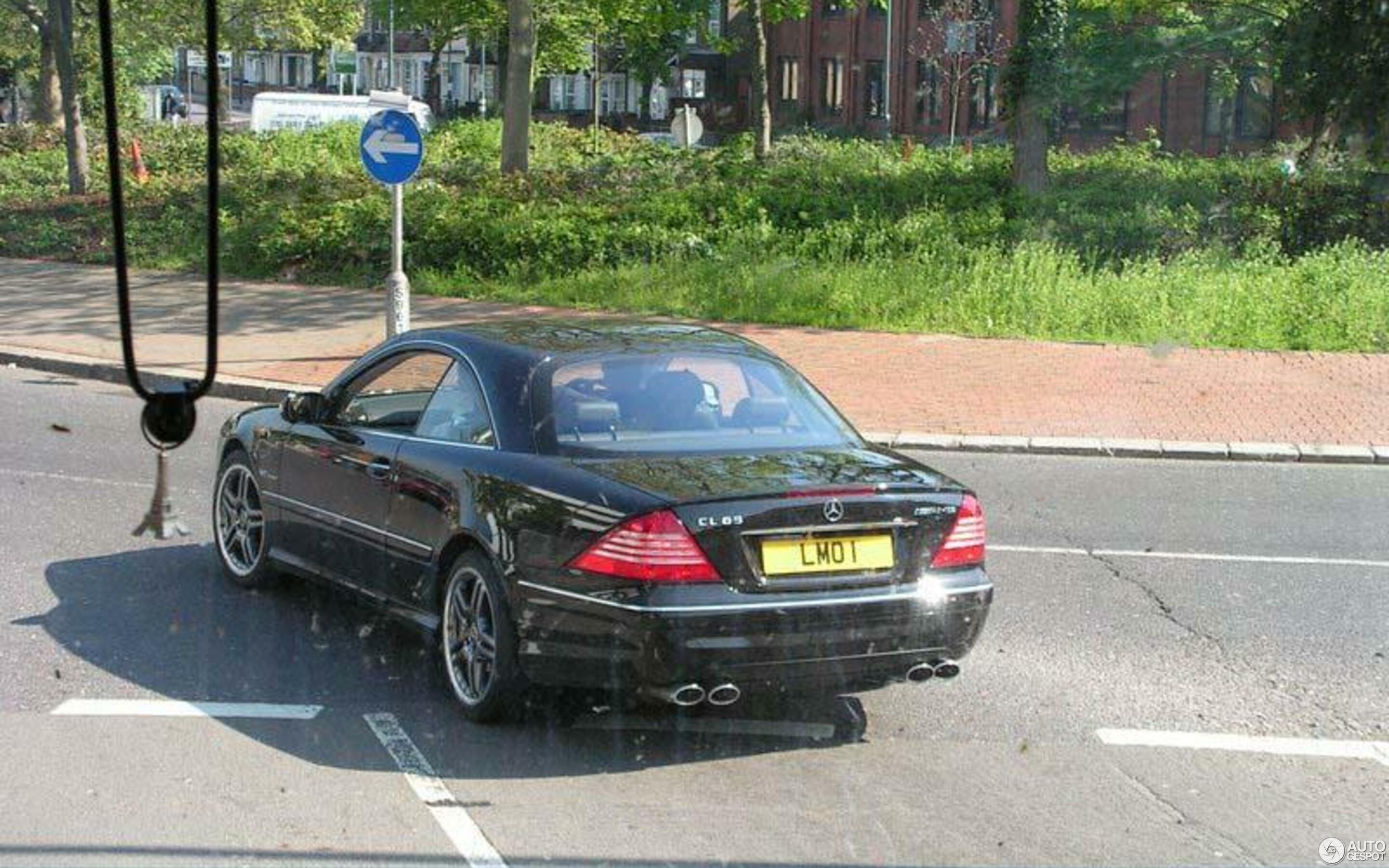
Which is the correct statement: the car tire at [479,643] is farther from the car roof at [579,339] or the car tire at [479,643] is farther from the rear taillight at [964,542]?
the rear taillight at [964,542]

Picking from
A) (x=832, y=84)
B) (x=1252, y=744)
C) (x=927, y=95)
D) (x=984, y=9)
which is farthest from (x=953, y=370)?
(x=832, y=84)

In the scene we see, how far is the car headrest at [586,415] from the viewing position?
6613 mm

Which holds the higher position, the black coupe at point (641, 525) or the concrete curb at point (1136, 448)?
the black coupe at point (641, 525)

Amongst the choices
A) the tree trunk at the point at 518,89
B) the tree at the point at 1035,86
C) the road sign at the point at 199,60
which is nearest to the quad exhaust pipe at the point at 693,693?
the tree at the point at 1035,86

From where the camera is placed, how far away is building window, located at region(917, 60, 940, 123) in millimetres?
58906

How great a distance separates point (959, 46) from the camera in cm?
5303

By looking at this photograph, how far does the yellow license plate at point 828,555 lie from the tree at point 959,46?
149 ft

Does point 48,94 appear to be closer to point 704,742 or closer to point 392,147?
point 392,147

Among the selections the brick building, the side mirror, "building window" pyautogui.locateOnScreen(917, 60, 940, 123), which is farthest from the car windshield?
"building window" pyautogui.locateOnScreen(917, 60, 940, 123)

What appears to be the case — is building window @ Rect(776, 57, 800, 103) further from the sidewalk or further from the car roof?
the car roof

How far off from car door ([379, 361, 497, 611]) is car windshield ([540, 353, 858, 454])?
336 mm

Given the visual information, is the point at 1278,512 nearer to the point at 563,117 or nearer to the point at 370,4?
the point at 370,4

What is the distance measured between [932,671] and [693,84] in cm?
7152

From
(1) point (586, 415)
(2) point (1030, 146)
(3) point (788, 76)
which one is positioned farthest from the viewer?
(3) point (788, 76)
